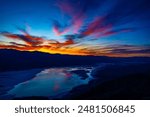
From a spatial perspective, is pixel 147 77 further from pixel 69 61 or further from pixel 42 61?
pixel 42 61

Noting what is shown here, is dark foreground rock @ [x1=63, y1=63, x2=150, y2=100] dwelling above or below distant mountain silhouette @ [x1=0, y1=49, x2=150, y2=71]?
below

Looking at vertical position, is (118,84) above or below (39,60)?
below

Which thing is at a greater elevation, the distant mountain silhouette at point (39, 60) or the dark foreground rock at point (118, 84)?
the distant mountain silhouette at point (39, 60)

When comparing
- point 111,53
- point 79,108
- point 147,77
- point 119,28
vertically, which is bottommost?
point 79,108

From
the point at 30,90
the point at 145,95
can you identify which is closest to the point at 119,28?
the point at 145,95
